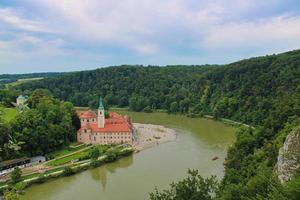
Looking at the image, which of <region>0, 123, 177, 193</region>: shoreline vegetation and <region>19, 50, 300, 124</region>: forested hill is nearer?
<region>0, 123, 177, 193</region>: shoreline vegetation

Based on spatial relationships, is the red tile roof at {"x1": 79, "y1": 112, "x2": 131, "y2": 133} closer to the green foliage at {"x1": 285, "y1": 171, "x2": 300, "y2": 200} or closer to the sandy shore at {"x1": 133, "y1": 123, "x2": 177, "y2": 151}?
the sandy shore at {"x1": 133, "y1": 123, "x2": 177, "y2": 151}

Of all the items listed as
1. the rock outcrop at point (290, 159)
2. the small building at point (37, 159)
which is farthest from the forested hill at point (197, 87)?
the small building at point (37, 159)

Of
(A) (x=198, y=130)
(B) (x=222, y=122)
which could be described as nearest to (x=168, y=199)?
(A) (x=198, y=130)

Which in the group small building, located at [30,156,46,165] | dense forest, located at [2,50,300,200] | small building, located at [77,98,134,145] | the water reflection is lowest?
the water reflection

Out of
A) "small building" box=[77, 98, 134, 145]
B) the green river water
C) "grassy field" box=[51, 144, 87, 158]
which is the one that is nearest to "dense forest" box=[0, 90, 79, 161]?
"grassy field" box=[51, 144, 87, 158]

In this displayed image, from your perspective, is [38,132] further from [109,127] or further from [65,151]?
[109,127]

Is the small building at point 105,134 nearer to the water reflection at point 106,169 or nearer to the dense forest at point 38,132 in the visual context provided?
the dense forest at point 38,132

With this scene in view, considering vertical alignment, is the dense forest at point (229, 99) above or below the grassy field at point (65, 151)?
above
